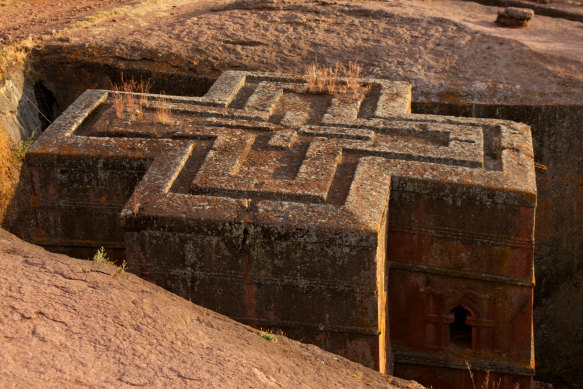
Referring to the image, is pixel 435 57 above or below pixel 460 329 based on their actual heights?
above

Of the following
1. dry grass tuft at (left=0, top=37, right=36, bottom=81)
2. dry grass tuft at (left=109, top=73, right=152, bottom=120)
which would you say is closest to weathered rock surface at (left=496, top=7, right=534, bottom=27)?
dry grass tuft at (left=109, top=73, right=152, bottom=120)

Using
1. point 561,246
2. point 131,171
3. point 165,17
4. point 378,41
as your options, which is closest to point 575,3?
point 378,41

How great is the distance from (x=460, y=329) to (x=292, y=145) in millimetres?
2578

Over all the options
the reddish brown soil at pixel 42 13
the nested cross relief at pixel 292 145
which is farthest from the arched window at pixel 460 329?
the reddish brown soil at pixel 42 13

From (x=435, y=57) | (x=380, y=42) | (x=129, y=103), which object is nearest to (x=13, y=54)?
(x=129, y=103)

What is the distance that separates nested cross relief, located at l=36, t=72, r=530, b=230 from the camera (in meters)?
Result: 5.92

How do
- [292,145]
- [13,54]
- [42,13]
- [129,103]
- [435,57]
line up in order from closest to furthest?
[292,145] → [129,103] → [13,54] → [435,57] → [42,13]

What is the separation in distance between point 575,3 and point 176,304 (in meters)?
12.1

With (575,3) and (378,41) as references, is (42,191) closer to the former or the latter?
(378,41)

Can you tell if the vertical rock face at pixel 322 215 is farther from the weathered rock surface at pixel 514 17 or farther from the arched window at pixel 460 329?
the weathered rock surface at pixel 514 17

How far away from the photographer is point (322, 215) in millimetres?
5551

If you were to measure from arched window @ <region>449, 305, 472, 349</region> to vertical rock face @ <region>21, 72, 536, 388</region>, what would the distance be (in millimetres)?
18

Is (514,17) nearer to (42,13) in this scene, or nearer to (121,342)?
(42,13)

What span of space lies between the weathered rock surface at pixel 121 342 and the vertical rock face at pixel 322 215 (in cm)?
76
